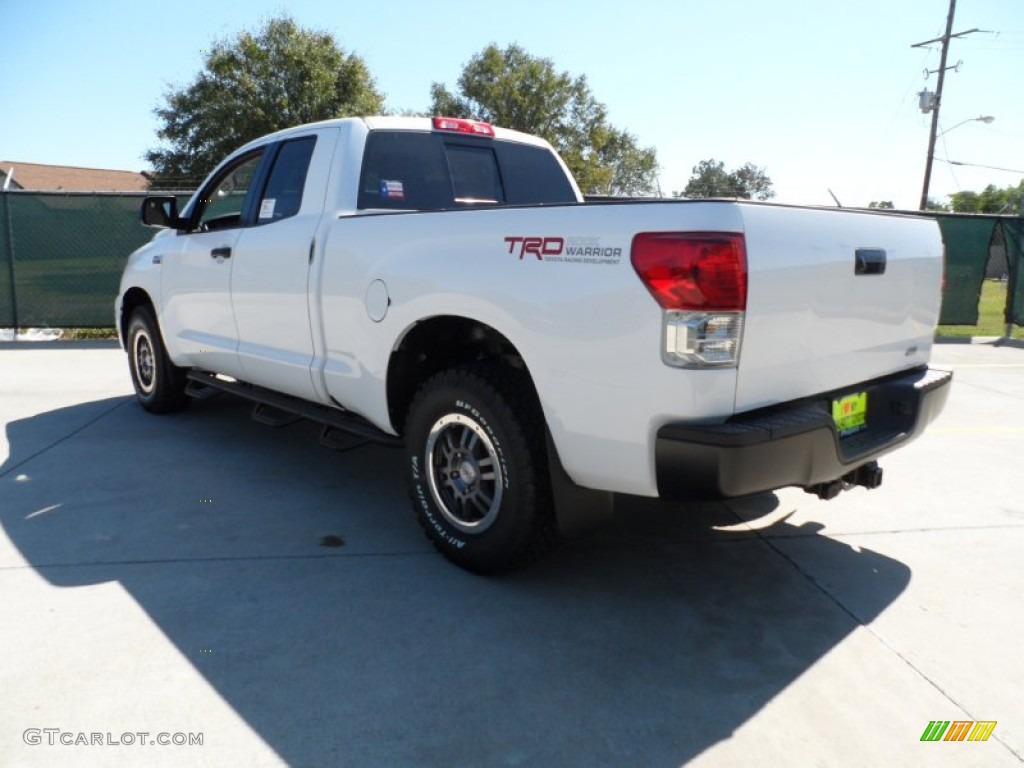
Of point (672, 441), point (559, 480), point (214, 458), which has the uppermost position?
point (672, 441)

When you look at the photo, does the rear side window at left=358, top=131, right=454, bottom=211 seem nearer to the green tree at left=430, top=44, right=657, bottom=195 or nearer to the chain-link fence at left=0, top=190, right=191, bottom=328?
the chain-link fence at left=0, top=190, right=191, bottom=328

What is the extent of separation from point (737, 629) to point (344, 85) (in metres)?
29.7

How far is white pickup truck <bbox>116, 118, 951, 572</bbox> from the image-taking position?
2.46 metres

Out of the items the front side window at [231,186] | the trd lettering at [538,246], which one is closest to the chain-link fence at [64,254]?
the front side window at [231,186]

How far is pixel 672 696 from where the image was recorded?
2.48 meters

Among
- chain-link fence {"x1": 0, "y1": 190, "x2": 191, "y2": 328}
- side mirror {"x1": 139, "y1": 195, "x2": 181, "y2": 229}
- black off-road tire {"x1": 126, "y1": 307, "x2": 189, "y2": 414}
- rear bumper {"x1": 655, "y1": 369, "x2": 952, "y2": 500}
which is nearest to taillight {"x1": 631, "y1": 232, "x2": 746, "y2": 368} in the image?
rear bumper {"x1": 655, "y1": 369, "x2": 952, "y2": 500}

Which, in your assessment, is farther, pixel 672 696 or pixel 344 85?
pixel 344 85

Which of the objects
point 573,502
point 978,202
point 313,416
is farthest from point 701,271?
point 978,202

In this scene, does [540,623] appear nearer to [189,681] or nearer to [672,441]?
[672,441]

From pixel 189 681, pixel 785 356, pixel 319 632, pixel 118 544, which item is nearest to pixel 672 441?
pixel 785 356

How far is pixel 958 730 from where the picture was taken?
2.34 meters

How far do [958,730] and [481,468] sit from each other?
187 centimetres

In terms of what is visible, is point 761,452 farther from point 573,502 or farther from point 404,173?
point 404,173

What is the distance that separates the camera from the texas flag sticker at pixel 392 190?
13.4 ft
